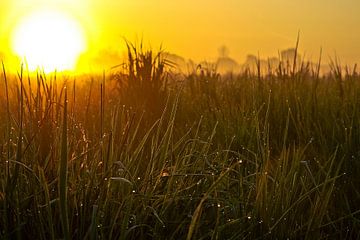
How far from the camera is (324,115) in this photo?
3.47 meters

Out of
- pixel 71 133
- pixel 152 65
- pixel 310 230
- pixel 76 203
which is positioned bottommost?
pixel 310 230

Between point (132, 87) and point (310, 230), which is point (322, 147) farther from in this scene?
point (132, 87)

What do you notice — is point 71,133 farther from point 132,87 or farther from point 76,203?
point 132,87

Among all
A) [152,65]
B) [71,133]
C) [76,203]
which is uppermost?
[152,65]

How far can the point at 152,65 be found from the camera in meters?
4.20

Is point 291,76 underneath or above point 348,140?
above

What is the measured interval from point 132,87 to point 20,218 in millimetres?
2413

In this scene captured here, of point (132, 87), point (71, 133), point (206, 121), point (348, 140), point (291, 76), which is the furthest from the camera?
point (291, 76)

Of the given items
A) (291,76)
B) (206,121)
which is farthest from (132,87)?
(291,76)

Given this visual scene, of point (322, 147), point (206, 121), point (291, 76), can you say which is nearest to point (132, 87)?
point (206, 121)

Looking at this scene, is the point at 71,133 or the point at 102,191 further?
the point at 71,133

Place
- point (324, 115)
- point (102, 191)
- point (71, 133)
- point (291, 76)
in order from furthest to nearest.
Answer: point (291, 76)
point (324, 115)
point (71, 133)
point (102, 191)

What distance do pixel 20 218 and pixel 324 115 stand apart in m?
2.24

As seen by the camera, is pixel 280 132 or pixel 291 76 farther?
pixel 291 76
